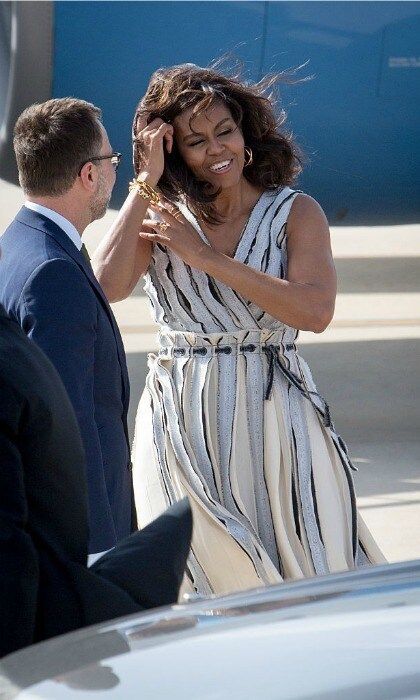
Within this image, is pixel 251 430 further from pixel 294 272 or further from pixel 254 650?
pixel 254 650

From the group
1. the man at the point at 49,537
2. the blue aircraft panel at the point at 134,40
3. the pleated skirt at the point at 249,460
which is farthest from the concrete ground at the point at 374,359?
the man at the point at 49,537

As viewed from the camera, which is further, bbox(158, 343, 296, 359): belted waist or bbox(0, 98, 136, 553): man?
bbox(158, 343, 296, 359): belted waist

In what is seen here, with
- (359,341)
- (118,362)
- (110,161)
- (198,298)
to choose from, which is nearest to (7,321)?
(118,362)

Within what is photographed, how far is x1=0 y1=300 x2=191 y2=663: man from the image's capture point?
1.78m

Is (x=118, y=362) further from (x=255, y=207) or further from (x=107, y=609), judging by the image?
(x=107, y=609)

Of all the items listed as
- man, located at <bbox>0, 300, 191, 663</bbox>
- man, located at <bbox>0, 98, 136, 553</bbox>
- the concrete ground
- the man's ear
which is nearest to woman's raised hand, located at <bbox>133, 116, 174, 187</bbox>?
man, located at <bbox>0, 98, 136, 553</bbox>

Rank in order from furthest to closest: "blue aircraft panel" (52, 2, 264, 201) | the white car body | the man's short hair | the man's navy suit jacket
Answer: "blue aircraft panel" (52, 2, 264, 201), the man's short hair, the man's navy suit jacket, the white car body

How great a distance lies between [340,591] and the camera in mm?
1881

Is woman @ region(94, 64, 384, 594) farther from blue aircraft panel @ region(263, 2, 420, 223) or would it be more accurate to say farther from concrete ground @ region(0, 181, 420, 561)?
blue aircraft panel @ region(263, 2, 420, 223)

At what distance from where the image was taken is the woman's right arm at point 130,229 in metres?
3.38

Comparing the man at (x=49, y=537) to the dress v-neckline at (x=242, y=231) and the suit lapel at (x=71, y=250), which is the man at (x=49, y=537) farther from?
the dress v-neckline at (x=242, y=231)

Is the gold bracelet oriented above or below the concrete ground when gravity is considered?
above

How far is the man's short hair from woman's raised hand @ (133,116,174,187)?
0.34 m

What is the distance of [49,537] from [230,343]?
1583mm
